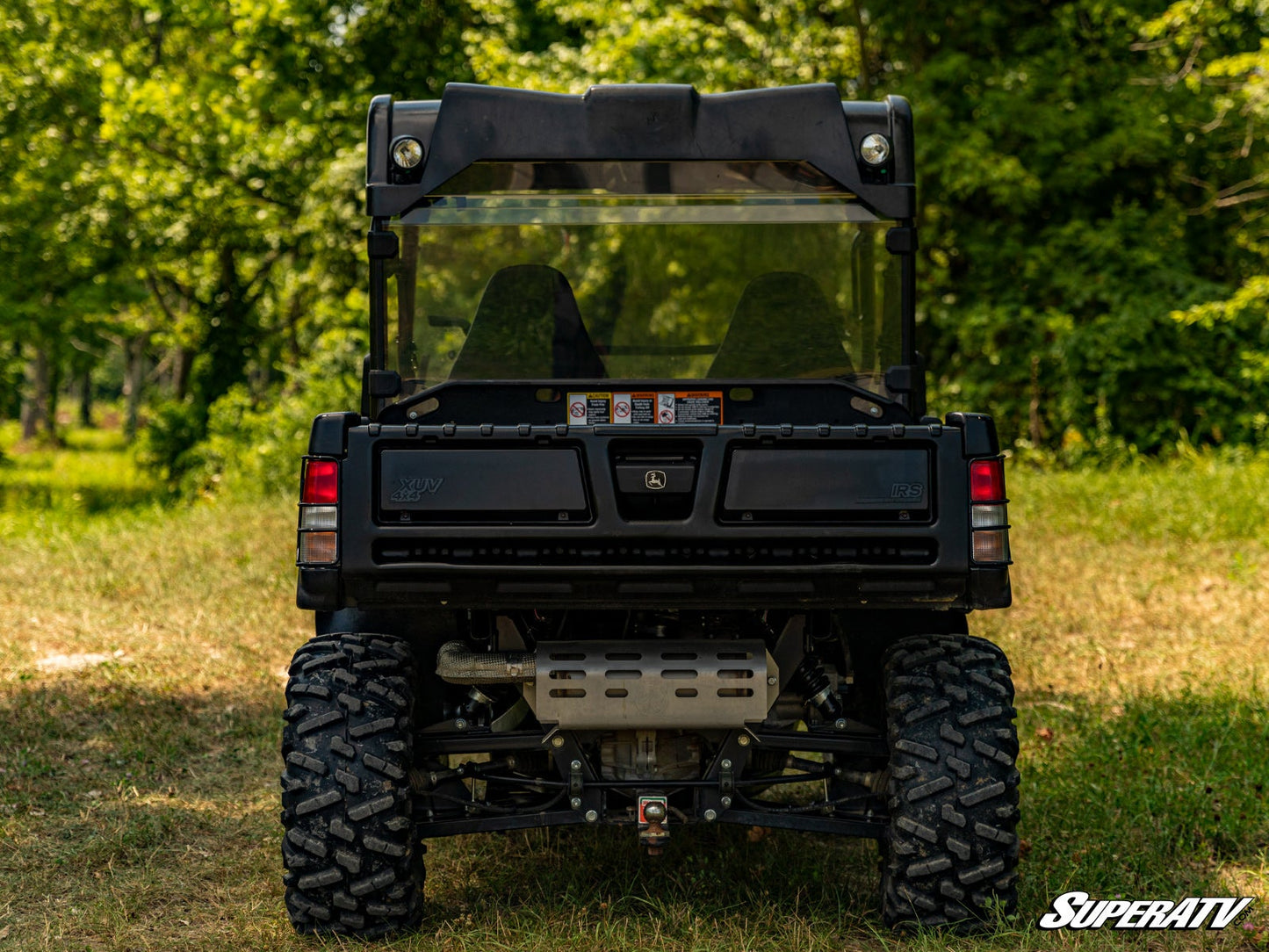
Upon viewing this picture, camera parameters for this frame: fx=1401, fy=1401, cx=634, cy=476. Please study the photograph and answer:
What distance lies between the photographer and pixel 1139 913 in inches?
167

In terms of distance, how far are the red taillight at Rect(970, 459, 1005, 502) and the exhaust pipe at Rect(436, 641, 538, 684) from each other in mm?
1314

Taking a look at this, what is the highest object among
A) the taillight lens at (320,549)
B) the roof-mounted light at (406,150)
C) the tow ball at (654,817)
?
the roof-mounted light at (406,150)

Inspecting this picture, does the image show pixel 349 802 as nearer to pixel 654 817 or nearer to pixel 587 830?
pixel 654 817

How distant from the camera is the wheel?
388cm

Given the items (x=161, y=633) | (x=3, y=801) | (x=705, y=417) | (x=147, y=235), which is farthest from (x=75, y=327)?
(x=705, y=417)

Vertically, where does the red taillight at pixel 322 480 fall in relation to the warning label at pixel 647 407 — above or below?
below

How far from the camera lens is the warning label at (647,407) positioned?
4441mm

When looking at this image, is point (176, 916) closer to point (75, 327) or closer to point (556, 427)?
point (556, 427)

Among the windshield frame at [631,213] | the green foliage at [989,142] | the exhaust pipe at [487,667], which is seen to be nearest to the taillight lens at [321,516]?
the exhaust pipe at [487,667]

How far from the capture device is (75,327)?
24812 millimetres

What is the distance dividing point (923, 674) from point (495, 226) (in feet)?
6.55

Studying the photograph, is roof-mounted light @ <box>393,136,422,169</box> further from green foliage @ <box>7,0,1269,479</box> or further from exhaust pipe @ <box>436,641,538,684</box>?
green foliage @ <box>7,0,1269,479</box>

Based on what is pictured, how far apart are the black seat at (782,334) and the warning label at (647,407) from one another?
307 mm

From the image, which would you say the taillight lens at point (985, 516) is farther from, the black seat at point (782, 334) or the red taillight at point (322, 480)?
the red taillight at point (322, 480)
